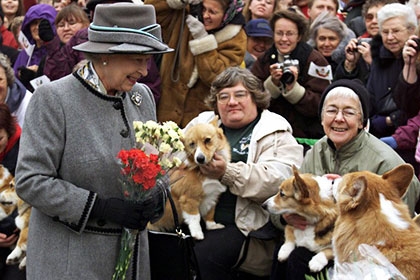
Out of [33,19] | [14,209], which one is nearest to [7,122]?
[14,209]

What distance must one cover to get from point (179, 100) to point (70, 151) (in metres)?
3.16

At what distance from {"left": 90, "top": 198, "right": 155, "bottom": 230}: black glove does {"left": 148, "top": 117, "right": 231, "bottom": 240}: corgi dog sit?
1.46m

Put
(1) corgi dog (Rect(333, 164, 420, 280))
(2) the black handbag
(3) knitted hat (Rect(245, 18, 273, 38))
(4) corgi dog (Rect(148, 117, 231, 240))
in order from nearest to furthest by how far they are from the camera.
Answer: (1) corgi dog (Rect(333, 164, 420, 280)) → (2) the black handbag → (4) corgi dog (Rect(148, 117, 231, 240)) → (3) knitted hat (Rect(245, 18, 273, 38))

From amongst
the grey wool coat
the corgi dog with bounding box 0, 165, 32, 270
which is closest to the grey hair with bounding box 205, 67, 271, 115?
the corgi dog with bounding box 0, 165, 32, 270

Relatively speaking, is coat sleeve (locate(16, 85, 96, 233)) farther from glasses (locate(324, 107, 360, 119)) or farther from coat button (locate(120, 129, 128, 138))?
glasses (locate(324, 107, 360, 119))

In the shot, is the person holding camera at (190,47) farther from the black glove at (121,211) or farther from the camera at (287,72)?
the black glove at (121,211)

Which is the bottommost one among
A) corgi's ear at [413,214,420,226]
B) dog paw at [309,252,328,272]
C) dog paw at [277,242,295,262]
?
dog paw at [277,242,295,262]

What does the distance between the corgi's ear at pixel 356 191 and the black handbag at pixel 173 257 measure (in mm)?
1039

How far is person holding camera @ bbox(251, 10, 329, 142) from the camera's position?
20.6ft

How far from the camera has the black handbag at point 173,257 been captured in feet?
14.0

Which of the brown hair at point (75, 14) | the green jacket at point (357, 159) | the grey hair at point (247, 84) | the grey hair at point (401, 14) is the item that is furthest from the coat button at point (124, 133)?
the brown hair at point (75, 14)

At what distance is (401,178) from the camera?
3.85 m

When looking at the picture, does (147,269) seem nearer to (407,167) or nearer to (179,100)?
(407,167)

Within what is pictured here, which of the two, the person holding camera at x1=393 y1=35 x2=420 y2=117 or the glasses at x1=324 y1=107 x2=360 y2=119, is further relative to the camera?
the person holding camera at x1=393 y1=35 x2=420 y2=117
